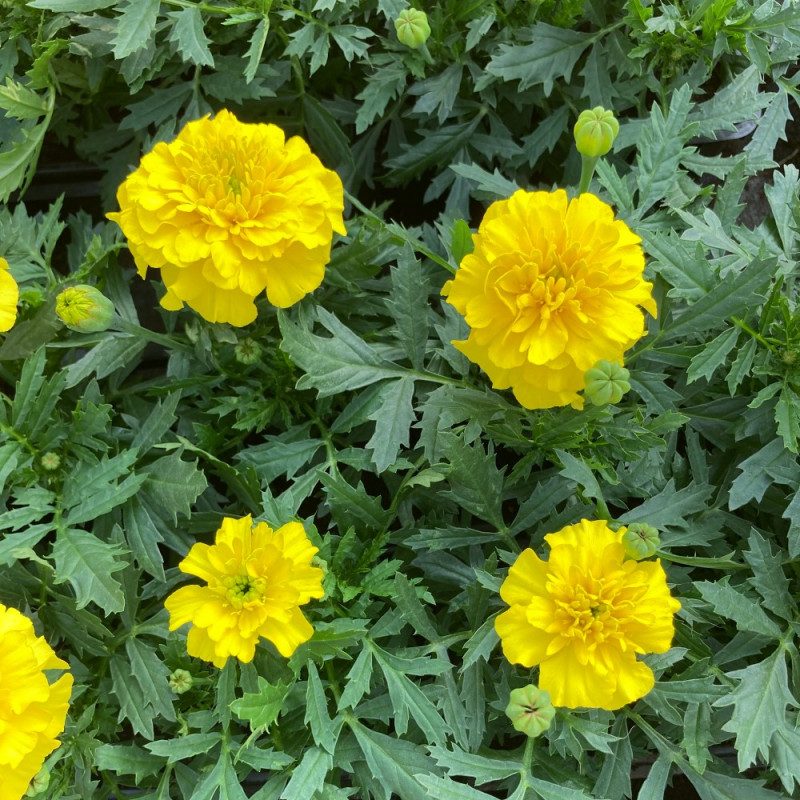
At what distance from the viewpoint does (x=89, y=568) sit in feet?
2.82

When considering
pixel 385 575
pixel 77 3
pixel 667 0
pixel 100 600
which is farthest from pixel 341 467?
pixel 667 0

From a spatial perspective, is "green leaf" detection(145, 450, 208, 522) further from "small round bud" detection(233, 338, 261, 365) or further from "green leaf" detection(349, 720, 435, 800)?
"green leaf" detection(349, 720, 435, 800)

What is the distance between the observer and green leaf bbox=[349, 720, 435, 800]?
0.83 metres

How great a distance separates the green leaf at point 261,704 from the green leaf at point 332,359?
0.33 metres

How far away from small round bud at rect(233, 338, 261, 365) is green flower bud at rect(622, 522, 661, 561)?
495 millimetres

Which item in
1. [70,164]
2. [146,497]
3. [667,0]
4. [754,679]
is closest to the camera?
[754,679]

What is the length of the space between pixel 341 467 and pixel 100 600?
348 mm

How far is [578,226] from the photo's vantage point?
72 cm

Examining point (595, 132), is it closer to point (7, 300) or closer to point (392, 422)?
point (392, 422)

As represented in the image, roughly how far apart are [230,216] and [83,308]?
220 mm

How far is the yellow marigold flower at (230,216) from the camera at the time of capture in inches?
30.7

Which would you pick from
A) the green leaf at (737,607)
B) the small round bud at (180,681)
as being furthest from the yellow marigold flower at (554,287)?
the small round bud at (180,681)

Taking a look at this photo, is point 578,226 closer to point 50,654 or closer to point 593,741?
point 593,741

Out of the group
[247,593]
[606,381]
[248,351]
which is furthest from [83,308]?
[606,381]
